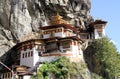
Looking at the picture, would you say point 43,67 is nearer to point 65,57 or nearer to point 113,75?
point 65,57

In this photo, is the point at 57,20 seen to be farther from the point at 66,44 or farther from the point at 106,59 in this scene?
the point at 106,59

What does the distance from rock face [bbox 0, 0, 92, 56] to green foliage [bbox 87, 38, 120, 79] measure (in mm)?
11615

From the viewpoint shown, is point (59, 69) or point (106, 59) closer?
point (59, 69)

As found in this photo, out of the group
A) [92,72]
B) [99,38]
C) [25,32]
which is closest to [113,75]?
[92,72]

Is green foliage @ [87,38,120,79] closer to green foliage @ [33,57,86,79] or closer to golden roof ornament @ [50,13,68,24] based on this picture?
green foliage @ [33,57,86,79]

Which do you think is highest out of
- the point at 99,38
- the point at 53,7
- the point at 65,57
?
the point at 53,7

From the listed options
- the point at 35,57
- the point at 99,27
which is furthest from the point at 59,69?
the point at 99,27

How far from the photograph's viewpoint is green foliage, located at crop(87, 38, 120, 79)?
49844mm

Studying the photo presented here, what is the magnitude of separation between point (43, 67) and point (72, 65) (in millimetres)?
4519

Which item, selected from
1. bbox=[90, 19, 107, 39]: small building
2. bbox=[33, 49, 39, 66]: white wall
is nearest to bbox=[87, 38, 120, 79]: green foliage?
bbox=[90, 19, 107, 39]: small building

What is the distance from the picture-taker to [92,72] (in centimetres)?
5022

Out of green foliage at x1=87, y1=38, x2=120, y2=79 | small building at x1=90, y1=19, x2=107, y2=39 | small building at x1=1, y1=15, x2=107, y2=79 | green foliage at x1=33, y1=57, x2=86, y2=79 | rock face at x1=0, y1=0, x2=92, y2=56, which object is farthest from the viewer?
small building at x1=90, y1=19, x2=107, y2=39

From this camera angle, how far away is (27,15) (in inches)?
2224

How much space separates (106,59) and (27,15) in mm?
17467
